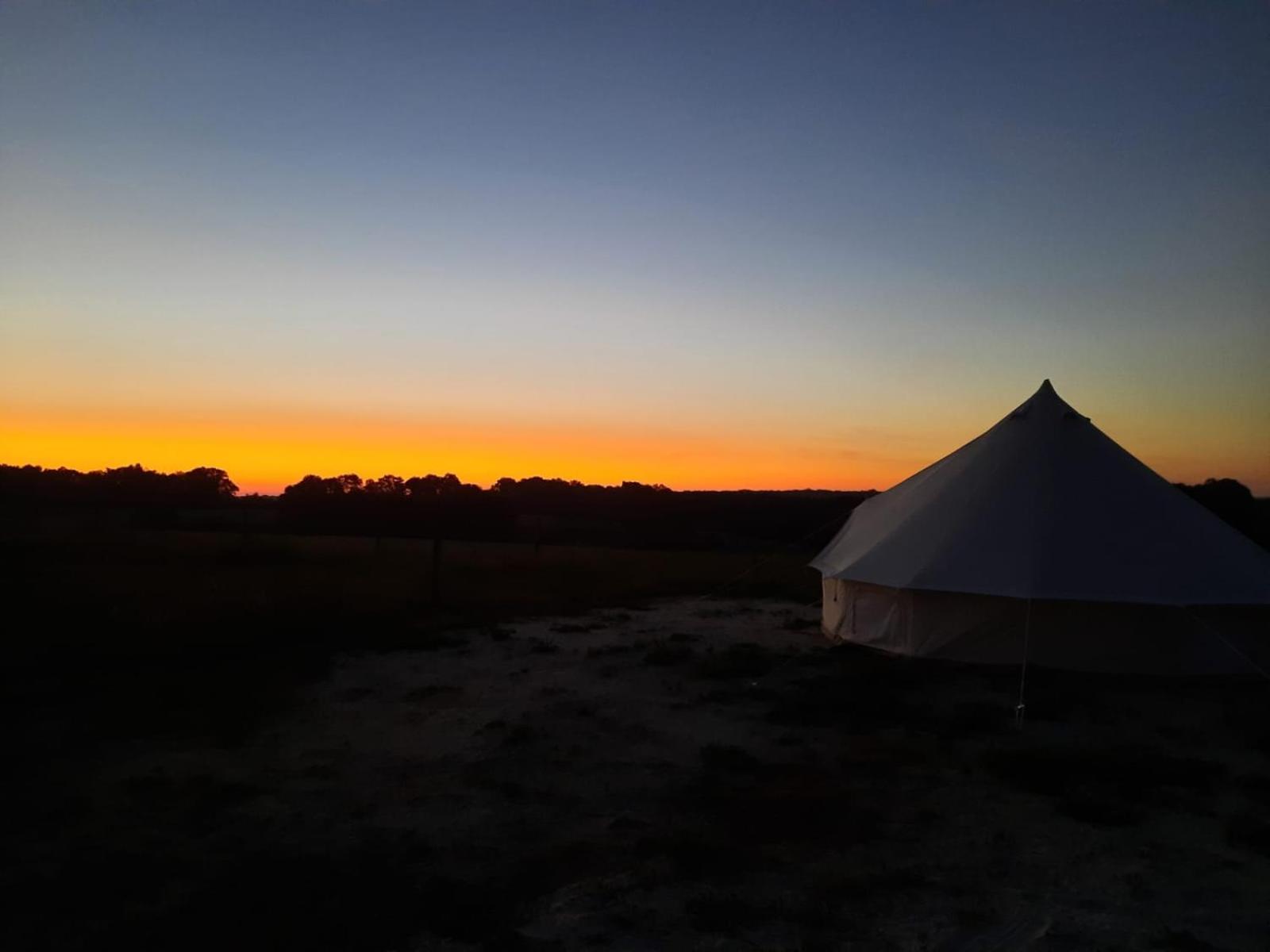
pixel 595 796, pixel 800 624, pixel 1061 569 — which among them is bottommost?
pixel 595 796

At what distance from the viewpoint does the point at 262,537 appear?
19062 millimetres

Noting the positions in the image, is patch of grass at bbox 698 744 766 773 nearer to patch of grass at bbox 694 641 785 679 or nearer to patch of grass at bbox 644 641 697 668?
patch of grass at bbox 694 641 785 679

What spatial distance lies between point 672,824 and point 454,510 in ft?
41.5

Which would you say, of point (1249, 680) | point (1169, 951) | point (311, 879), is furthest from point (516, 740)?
point (1249, 680)

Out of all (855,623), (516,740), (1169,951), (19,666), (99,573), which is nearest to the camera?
(1169,951)

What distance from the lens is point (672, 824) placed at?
5055 millimetres

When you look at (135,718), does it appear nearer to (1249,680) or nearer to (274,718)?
(274,718)

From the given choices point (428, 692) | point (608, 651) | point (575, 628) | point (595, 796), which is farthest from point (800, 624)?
point (595, 796)

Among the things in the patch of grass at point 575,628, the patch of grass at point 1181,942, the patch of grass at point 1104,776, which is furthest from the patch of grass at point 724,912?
the patch of grass at point 575,628

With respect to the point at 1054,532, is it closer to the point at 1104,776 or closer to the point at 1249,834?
the point at 1104,776

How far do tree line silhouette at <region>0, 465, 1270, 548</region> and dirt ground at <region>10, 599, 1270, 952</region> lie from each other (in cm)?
550

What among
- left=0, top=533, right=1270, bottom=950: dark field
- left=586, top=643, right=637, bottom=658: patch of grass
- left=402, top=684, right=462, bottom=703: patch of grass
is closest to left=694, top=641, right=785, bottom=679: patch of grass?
left=0, top=533, right=1270, bottom=950: dark field

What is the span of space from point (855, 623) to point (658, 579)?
341 inches

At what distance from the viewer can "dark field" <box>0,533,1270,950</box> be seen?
151 inches
